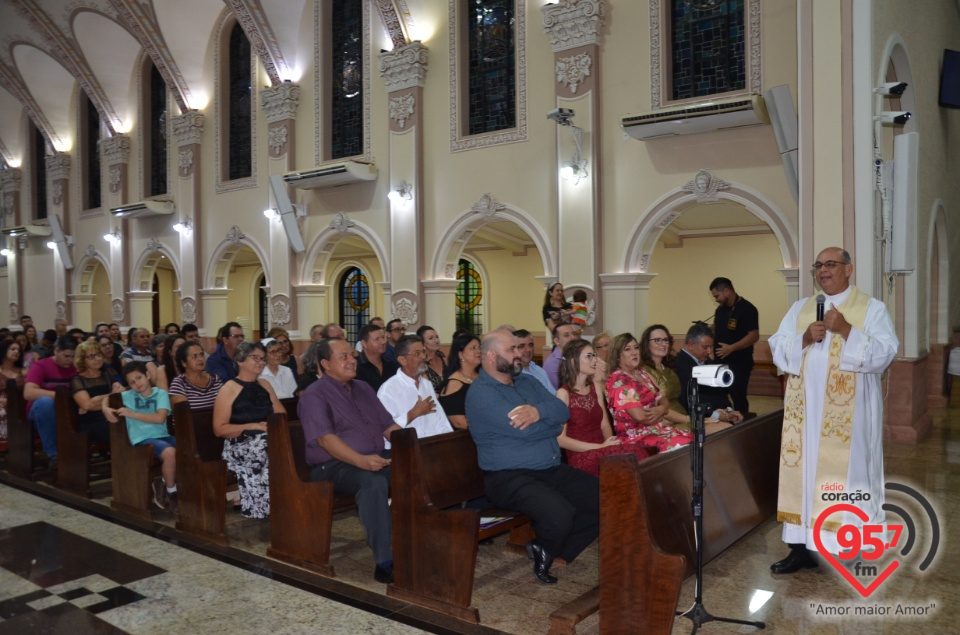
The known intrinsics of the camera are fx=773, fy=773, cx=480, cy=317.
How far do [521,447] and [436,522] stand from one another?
0.62 meters

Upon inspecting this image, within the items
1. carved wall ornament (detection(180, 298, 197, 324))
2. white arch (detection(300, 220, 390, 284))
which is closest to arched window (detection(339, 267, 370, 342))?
carved wall ornament (detection(180, 298, 197, 324))

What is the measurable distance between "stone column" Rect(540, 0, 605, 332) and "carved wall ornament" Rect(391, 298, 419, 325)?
256cm

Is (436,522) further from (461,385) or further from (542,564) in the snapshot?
(461,385)

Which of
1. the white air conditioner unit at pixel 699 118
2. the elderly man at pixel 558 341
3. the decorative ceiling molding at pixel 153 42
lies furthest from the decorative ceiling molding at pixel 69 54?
the elderly man at pixel 558 341

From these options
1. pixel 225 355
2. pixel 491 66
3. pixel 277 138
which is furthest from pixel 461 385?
pixel 277 138

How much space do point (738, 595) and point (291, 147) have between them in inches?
427

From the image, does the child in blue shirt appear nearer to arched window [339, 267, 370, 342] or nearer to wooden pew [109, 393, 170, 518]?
wooden pew [109, 393, 170, 518]

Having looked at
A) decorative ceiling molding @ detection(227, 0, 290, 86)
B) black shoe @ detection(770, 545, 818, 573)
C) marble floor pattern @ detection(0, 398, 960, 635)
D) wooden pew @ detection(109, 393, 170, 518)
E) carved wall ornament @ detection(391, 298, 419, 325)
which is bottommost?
marble floor pattern @ detection(0, 398, 960, 635)

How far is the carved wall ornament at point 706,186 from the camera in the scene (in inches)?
344

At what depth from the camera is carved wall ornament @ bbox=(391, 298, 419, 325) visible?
1129 cm

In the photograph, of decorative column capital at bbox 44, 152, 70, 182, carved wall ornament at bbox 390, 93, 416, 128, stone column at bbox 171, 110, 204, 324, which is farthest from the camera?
decorative column capital at bbox 44, 152, 70, 182

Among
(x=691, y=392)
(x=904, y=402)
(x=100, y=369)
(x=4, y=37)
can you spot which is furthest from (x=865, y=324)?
(x=4, y=37)

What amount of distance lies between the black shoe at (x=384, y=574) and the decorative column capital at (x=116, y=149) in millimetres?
14432

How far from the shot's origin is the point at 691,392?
3.20 metres
